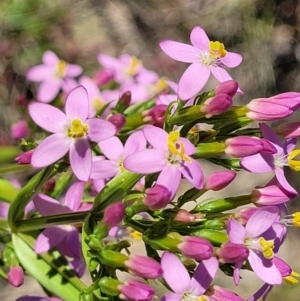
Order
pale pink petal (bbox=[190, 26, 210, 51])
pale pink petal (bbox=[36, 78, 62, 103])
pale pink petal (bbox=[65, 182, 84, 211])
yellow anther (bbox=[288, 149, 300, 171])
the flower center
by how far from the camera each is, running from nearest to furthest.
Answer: the flower center, yellow anther (bbox=[288, 149, 300, 171]), pale pink petal (bbox=[190, 26, 210, 51]), pale pink petal (bbox=[65, 182, 84, 211]), pale pink petal (bbox=[36, 78, 62, 103])

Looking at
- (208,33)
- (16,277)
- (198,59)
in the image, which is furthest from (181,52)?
(208,33)

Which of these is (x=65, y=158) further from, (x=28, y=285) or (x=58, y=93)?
(x=28, y=285)

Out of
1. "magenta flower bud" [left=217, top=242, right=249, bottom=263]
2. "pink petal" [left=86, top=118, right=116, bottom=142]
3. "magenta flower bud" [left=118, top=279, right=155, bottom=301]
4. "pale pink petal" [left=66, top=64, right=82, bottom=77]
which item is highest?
"pink petal" [left=86, top=118, right=116, bottom=142]

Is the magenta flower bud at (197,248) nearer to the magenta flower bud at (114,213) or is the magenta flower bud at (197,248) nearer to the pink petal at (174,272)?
the pink petal at (174,272)

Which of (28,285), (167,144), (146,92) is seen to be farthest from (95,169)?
(28,285)

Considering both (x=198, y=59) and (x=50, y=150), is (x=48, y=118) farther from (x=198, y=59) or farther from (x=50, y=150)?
(x=198, y=59)

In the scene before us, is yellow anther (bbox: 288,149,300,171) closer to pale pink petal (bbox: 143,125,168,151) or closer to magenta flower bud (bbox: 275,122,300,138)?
magenta flower bud (bbox: 275,122,300,138)

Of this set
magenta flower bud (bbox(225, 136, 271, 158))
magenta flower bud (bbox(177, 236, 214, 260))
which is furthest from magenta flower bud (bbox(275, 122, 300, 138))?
magenta flower bud (bbox(177, 236, 214, 260))
